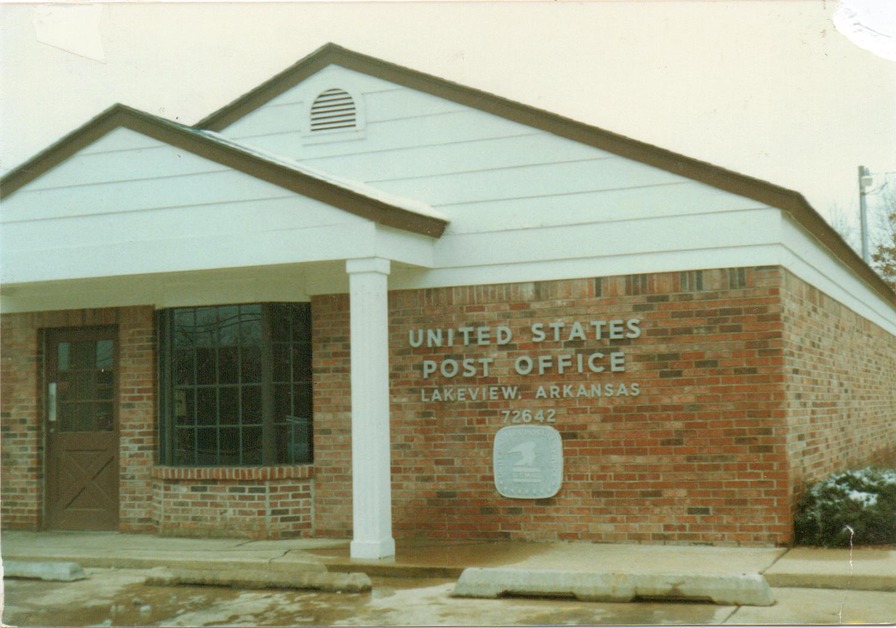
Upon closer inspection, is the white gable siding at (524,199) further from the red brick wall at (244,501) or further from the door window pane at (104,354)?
the door window pane at (104,354)

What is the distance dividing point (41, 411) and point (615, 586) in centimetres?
763

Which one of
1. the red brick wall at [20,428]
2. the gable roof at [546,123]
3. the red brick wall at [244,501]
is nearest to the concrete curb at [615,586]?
the red brick wall at [244,501]

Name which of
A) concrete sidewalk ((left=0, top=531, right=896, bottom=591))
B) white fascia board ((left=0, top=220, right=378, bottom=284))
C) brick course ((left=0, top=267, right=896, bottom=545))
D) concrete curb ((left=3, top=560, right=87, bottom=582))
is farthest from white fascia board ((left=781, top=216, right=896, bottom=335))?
concrete curb ((left=3, top=560, right=87, bottom=582))

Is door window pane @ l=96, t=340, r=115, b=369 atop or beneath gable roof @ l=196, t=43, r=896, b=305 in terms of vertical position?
beneath

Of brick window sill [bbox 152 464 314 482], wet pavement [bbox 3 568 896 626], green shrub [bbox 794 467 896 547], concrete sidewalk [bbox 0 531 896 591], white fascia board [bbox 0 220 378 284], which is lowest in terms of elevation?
wet pavement [bbox 3 568 896 626]

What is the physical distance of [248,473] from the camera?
10914 millimetres

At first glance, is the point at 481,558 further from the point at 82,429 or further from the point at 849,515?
the point at 82,429

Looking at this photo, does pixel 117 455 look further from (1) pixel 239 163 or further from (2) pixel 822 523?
(2) pixel 822 523

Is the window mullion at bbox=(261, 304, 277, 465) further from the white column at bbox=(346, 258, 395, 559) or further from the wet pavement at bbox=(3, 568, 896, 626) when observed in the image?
the wet pavement at bbox=(3, 568, 896, 626)

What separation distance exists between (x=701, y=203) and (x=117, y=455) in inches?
277

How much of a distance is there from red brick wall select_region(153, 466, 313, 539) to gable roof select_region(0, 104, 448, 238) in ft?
9.83

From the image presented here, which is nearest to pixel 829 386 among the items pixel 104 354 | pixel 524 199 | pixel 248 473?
pixel 524 199

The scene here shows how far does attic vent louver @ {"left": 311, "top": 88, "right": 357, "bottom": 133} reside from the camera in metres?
11.5

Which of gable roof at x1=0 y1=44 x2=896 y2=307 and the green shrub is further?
gable roof at x1=0 y1=44 x2=896 y2=307
